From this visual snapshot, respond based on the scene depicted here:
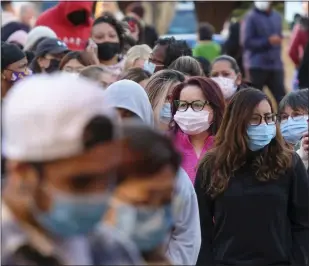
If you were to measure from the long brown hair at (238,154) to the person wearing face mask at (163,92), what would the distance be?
756 mm

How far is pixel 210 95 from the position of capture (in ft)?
17.8

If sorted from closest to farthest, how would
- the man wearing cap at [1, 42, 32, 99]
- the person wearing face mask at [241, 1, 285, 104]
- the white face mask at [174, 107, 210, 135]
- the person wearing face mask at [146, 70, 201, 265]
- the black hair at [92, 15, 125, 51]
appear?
1. the person wearing face mask at [146, 70, 201, 265]
2. the white face mask at [174, 107, 210, 135]
3. the man wearing cap at [1, 42, 32, 99]
4. the black hair at [92, 15, 125, 51]
5. the person wearing face mask at [241, 1, 285, 104]

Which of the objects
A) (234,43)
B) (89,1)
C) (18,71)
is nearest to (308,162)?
(18,71)

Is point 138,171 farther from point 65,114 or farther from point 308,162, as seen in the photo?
point 308,162

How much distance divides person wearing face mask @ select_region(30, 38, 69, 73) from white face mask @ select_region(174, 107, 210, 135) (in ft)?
10.2

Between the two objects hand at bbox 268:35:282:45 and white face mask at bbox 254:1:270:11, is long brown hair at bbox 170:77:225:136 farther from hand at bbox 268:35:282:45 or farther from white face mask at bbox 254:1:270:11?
white face mask at bbox 254:1:270:11

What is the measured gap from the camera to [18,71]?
22.8ft

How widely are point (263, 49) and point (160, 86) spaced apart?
6855mm

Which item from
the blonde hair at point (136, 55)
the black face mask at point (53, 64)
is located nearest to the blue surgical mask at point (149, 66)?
the blonde hair at point (136, 55)

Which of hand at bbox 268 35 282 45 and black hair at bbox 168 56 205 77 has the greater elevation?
black hair at bbox 168 56 205 77

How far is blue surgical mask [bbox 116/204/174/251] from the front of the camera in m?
2.43

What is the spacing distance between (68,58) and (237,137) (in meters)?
3.56


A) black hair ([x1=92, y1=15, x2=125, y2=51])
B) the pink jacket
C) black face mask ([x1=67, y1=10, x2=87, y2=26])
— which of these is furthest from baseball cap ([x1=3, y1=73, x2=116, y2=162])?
black face mask ([x1=67, y1=10, x2=87, y2=26])

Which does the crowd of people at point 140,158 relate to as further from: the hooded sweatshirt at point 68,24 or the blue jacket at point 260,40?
the blue jacket at point 260,40
